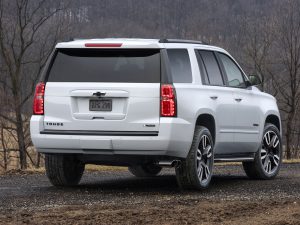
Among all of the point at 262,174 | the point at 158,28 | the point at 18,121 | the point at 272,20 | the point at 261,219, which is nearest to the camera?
the point at 261,219

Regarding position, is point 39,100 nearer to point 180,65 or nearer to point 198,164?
point 180,65

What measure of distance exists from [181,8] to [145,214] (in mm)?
93709

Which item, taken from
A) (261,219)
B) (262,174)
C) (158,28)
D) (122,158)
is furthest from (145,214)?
(158,28)

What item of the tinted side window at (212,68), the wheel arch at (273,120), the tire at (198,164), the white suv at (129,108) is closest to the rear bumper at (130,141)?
the white suv at (129,108)

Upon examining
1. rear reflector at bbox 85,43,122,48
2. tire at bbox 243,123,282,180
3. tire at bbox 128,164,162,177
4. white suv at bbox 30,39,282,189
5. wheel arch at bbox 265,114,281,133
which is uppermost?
rear reflector at bbox 85,43,122,48

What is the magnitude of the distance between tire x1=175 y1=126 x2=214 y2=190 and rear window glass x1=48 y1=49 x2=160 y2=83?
970 millimetres

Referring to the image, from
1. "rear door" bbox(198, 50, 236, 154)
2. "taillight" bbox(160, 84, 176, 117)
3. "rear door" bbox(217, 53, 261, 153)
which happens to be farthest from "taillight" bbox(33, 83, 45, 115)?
"rear door" bbox(217, 53, 261, 153)

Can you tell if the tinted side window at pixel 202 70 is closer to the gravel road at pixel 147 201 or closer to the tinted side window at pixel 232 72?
the tinted side window at pixel 232 72

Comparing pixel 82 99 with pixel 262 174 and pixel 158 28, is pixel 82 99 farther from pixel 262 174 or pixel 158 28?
pixel 158 28

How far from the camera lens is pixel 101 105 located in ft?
29.7

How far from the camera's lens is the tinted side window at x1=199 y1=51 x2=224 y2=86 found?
33.4ft

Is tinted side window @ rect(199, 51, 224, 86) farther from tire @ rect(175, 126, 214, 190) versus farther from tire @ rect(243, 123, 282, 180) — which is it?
tire @ rect(243, 123, 282, 180)

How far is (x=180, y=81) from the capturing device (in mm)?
9359

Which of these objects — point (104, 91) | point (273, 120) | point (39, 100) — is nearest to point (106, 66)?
point (104, 91)
